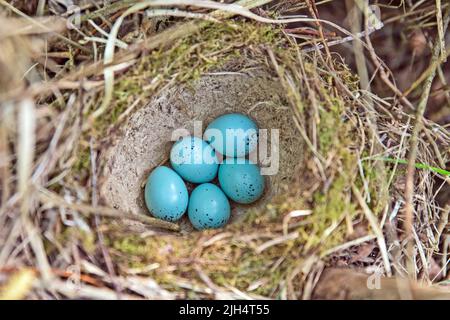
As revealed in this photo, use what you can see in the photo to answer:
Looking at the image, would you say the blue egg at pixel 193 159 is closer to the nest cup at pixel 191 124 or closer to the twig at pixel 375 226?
the nest cup at pixel 191 124

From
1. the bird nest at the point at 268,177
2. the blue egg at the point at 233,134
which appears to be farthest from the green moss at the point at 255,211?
the blue egg at the point at 233,134

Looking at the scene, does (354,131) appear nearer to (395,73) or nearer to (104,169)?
(395,73)

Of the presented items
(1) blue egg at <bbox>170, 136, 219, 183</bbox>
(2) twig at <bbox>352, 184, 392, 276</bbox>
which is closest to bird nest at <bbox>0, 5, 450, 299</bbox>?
(2) twig at <bbox>352, 184, 392, 276</bbox>

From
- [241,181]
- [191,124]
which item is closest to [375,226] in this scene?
[241,181]

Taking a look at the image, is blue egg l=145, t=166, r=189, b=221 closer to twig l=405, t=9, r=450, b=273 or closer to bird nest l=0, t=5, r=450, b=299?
bird nest l=0, t=5, r=450, b=299

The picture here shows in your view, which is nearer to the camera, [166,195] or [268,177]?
[166,195]

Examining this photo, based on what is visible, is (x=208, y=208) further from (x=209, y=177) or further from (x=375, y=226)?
(x=375, y=226)

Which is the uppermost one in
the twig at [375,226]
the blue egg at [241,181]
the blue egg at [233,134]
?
the blue egg at [233,134]
